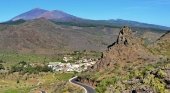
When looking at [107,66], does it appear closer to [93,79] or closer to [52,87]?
[93,79]

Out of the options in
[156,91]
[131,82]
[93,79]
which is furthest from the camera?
[93,79]

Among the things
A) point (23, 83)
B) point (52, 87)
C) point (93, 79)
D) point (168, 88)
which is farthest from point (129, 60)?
point (168, 88)

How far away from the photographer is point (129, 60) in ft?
356

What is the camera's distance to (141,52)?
111812mm

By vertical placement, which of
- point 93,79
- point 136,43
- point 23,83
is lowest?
point 23,83

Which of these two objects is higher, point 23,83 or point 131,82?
point 131,82

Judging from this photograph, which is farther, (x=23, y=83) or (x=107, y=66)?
(x=23, y=83)

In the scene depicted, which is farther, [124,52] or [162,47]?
[162,47]

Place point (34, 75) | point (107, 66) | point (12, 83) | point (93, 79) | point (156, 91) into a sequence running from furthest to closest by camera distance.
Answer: point (34, 75) → point (12, 83) → point (107, 66) → point (93, 79) → point (156, 91)

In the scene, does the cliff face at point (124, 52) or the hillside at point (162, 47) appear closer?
the cliff face at point (124, 52)

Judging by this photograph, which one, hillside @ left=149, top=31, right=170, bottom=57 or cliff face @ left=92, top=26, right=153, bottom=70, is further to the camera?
hillside @ left=149, top=31, right=170, bottom=57

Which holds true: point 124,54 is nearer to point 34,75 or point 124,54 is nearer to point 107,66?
point 107,66

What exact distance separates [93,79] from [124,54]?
44.1 feet

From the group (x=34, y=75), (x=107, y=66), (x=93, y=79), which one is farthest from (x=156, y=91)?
(x=34, y=75)
